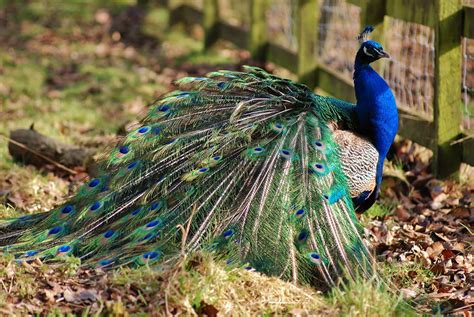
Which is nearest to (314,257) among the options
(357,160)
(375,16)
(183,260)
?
(183,260)

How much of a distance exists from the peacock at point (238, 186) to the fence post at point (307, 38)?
10.5 feet

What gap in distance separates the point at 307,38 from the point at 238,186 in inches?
166

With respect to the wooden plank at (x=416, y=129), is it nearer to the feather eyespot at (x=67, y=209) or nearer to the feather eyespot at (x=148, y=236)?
the feather eyespot at (x=148, y=236)

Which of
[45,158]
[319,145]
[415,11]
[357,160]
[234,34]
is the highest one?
[415,11]

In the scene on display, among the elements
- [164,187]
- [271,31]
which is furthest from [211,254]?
[271,31]

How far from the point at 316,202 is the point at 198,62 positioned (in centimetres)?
660

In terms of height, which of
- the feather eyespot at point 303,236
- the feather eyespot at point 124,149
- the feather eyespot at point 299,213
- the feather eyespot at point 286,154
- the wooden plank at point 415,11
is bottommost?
the feather eyespot at point 303,236

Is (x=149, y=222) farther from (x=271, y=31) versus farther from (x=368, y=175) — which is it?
(x=271, y=31)

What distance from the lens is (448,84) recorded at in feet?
20.5

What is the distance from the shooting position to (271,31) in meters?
12.0

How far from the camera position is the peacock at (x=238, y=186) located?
448cm

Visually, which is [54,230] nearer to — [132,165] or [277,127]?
[132,165]

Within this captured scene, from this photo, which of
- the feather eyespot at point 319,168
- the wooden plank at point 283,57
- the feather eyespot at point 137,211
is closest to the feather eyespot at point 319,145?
the feather eyespot at point 319,168

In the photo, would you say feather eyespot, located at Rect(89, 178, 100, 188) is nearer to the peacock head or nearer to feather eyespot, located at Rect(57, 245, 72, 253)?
feather eyespot, located at Rect(57, 245, 72, 253)
